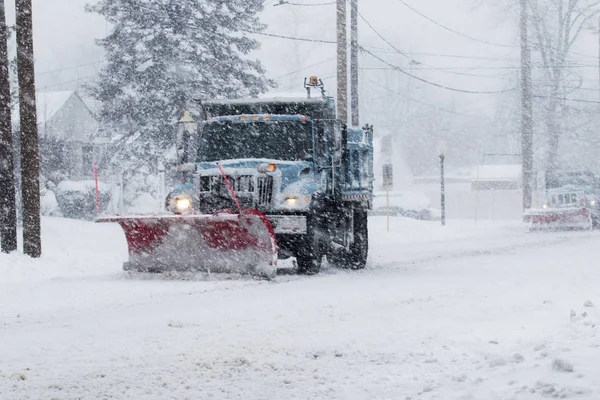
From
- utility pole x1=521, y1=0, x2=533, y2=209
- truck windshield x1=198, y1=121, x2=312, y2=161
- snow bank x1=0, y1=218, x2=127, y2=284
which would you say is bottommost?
snow bank x1=0, y1=218, x2=127, y2=284

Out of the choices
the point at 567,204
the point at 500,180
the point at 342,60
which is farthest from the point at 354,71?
the point at 500,180

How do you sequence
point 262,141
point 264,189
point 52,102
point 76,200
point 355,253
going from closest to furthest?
1. point 264,189
2. point 262,141
3. point 355,253
4. point 76,200
5. point 52,102

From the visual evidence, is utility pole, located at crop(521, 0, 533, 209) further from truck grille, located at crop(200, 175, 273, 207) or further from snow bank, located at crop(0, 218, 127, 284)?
→ truck grille, located at crop(200, 175, 273, 207)

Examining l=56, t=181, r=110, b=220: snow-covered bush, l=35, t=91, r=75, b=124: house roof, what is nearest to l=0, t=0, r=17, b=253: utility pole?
l=56, t=181, r=110, b=220: snow-covered bush

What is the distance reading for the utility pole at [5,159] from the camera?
1436 cm

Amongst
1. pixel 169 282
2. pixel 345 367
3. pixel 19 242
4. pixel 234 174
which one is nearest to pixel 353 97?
pixel 19 242

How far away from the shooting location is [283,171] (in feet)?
40.4

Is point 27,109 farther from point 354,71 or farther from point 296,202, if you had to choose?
point 354,71

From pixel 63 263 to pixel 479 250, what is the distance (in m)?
8.55

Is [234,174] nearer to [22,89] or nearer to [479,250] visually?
[22,89]

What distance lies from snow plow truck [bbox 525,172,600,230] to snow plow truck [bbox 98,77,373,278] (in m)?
15.7

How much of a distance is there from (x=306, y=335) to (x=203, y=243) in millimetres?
4917

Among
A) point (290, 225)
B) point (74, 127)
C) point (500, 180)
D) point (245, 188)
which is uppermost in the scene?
point (74, 127)

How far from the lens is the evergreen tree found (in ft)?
86.9
